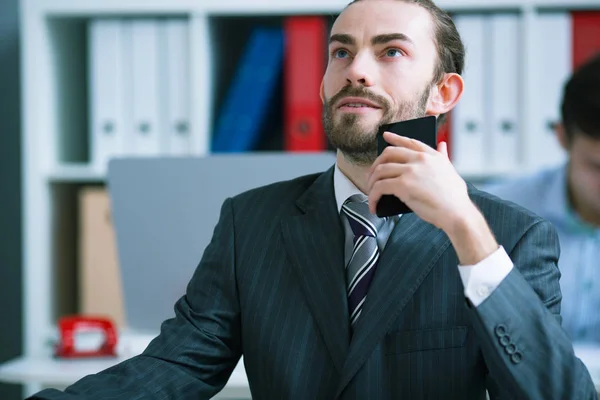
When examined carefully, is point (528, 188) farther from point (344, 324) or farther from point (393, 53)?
point (344, 324)

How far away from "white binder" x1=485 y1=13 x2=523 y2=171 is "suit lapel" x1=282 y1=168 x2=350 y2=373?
3.72 feet

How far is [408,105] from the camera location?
1.20m

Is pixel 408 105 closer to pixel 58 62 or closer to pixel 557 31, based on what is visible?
pixel 557 31

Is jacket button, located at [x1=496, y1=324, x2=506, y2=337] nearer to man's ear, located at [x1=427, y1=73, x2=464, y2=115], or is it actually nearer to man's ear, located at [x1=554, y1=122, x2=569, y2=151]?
man's ear, located at [x1=427, y1=73, x2=464, y2=115]

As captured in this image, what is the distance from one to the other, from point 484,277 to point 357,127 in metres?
0.34

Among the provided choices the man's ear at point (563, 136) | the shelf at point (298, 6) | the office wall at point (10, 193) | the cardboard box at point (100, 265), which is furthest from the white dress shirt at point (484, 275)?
the office wall at point (10, 193)

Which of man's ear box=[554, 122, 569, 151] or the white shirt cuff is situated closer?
the white shirt cuff

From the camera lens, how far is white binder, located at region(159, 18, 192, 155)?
2.37 metres

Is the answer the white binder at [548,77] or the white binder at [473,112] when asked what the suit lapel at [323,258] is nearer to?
the white binder at [473,112]

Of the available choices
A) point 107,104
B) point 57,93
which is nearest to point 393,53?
point 107,104

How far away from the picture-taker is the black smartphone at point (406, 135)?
1049 millimetres

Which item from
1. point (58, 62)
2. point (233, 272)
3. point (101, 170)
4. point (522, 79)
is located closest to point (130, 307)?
point (233, 272)

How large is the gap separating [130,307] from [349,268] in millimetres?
601

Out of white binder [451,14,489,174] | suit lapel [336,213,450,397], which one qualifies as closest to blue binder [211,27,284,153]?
white binder [451,14,489,174]
